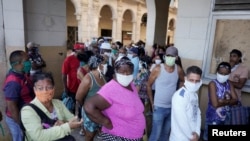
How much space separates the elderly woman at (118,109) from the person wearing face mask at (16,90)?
90 centimetres

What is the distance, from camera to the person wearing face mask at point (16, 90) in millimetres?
2162

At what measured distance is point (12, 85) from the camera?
2.16 m

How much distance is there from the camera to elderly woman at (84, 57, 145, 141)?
187 centimetres

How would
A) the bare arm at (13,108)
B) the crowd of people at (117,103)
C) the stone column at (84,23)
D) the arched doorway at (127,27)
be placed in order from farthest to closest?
the arched doorway at (127,27), the stone column at (84,23), the bare arm at (13,108), the crowd of people at (117,103)

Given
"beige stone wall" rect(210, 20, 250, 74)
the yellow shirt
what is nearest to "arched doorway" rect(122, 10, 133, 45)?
"beige stone wall" rect(210, 20, 250, 74)

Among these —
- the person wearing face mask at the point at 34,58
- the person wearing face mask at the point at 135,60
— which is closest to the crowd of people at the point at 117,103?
the person wearing face mask at the point at 135,60

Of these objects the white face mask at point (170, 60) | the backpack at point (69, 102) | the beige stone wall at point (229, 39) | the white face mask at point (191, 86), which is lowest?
the backpack at point (69, 102)

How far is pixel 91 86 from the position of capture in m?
2.68

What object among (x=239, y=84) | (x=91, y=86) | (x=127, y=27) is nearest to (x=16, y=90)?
(x=91, y=86)

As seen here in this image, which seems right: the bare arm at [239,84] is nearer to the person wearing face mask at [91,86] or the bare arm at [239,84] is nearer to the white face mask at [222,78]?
the white face mask at [222,78]

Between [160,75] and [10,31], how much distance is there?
3335 mm

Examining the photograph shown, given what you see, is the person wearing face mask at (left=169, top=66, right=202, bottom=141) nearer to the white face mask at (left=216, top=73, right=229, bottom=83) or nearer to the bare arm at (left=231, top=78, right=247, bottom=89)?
the white face mask at (left=216, top=73, right=229, bottom=83)

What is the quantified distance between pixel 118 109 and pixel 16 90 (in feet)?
3.96

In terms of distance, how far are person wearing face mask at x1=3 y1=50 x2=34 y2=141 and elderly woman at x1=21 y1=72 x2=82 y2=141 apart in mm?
477
